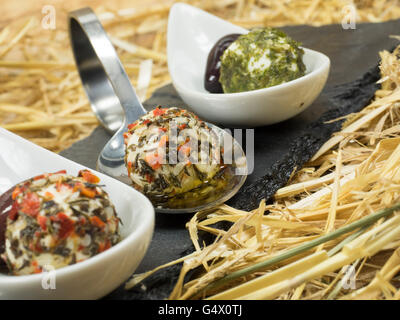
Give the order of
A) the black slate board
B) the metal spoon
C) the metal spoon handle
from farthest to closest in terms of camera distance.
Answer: the metal spoon handle, the metal spoon, the black slate board

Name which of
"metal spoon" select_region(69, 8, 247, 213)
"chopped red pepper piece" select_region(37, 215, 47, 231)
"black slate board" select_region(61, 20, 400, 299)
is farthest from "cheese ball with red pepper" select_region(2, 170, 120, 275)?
"metal spoon" select_region(69, 8, 247, 213)

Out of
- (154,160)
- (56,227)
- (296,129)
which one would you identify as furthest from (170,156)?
(296,129)

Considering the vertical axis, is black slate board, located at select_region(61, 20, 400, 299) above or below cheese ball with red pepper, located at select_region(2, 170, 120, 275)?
below

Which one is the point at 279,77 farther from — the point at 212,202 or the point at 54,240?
the point at 54,240

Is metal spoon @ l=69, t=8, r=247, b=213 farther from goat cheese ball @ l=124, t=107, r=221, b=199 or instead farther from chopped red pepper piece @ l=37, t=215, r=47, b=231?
chopped red pepper piece @ l=37, t=215, r=47, b=231

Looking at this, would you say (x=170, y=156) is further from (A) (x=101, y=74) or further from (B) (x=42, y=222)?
(A) (x=101, y=74)

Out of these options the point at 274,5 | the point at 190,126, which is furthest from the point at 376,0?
the point at 190,126

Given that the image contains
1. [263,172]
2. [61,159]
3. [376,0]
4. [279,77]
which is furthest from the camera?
[376,0]
